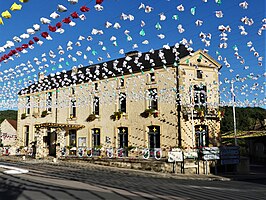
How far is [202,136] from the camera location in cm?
2061

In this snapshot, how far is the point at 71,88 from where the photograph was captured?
26531mm

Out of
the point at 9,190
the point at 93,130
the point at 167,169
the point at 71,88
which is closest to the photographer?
the point at 9,190

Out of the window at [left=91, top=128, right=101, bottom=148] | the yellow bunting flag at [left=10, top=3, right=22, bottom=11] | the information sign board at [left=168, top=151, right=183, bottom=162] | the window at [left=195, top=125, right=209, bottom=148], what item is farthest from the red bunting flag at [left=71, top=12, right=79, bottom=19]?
the window at [left=91, top=128, right=101, bottom=148]

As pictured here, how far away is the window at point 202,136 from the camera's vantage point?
804 inches

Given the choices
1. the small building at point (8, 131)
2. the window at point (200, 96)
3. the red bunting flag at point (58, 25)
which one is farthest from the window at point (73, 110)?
the small building at point (8, 131)

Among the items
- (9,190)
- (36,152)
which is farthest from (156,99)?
(9,190)

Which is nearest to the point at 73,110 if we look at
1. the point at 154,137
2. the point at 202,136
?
the point at 154,137

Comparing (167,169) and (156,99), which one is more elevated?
(156,99)

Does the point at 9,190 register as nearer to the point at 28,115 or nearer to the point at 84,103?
the point at 84,103

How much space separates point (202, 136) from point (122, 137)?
630 centimetres

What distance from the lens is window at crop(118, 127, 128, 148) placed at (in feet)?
73.8

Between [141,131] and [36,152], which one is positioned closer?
[141,131]

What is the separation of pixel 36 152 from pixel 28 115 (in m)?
7.27

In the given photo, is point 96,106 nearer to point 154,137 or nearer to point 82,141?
point 82,141
